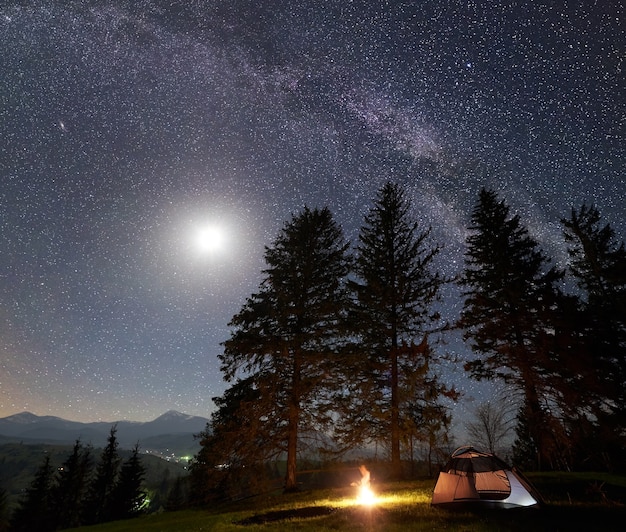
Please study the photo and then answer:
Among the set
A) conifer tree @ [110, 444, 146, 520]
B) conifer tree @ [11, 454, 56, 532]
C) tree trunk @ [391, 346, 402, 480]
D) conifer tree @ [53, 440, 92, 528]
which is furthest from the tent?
conifer tree @ [11, 454, 56, 532]

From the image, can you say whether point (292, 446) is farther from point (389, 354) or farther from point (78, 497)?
point (78, 497)

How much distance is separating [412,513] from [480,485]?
12.8 feet

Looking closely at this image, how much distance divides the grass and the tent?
638mm

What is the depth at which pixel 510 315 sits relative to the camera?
19.7m

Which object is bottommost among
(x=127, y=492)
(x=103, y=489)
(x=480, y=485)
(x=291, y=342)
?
(x=127, y=492)

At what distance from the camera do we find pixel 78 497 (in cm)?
4544

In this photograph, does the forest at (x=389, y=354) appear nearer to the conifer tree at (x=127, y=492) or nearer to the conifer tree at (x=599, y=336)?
the conifer tree at (x=599, y=336)

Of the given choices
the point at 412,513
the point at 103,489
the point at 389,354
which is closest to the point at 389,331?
the point at 389,354

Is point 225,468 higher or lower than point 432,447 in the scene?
lower

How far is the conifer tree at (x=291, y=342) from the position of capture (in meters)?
16.5

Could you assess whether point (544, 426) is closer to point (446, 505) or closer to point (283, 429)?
point (446, 505)

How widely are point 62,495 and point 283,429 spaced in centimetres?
4470

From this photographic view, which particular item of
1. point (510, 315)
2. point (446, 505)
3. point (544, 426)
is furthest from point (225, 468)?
point (510, 315)

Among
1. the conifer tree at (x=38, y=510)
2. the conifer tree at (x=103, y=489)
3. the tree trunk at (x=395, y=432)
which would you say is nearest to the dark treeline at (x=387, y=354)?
the tree trunk at (x=395, y=432)
